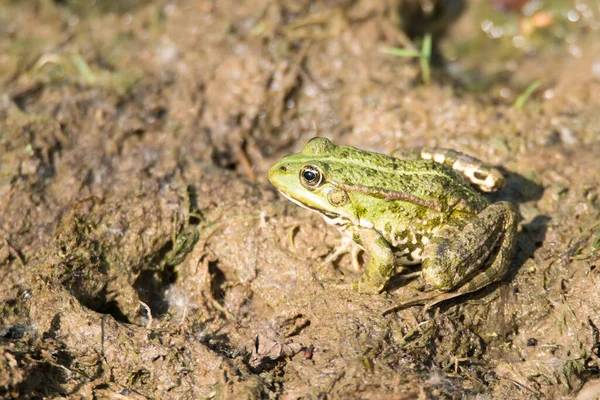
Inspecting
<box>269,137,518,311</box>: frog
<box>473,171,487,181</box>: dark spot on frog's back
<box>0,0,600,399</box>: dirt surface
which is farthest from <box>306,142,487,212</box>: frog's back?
<box>0,0,600,399</box>: dirt surface

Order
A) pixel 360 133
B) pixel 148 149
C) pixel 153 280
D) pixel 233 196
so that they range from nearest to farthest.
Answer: pixel 153 280
pixel 233 196
pixel 148 149
pixel 360 133

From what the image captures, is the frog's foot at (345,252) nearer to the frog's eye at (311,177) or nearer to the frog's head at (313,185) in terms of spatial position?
the frog's head at (313,185)

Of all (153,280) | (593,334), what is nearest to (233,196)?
(153,280)

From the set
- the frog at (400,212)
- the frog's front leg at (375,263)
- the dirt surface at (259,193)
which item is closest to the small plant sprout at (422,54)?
the dirt surface at (259,193)

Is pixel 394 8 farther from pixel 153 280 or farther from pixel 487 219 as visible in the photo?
pixel 153 280

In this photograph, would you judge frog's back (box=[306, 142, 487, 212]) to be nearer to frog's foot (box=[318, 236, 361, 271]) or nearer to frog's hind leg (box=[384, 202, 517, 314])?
frog's hind leg (box=[384, 202, 517, 314])

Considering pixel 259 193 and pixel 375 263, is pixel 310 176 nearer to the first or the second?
pixel 375 263
